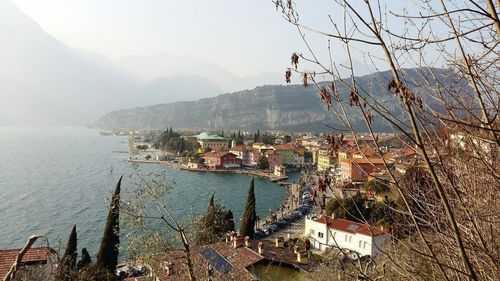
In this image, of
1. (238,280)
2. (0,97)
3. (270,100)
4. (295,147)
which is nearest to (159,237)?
(238,280)

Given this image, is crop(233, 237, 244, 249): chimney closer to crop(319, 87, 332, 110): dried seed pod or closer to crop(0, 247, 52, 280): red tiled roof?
crop(0, 247, 52, 280): red tiled roof

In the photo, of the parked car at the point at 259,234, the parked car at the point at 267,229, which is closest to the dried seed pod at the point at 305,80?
the parked car at the point at 259,234

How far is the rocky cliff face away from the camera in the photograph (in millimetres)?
116938

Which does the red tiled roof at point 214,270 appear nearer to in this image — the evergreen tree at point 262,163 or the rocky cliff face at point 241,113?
the evergreen tree at point 262,163

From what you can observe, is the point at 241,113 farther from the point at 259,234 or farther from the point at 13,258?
the point at 13,258

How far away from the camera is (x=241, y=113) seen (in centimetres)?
12988

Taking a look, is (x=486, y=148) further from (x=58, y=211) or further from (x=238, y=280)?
(x=58, y=211)

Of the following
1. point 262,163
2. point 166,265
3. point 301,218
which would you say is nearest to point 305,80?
point 166,265

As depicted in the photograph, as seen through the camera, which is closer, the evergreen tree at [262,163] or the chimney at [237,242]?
the chimney at [237,242]

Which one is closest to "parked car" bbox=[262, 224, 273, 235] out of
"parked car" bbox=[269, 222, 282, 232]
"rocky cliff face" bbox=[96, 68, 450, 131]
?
"parked car" bbox=[269, 222, 282, 232]

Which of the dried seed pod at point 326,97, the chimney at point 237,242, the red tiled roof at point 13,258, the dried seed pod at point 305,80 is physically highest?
the dried seed pod at point 305,80

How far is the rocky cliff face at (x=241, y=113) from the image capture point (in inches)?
4604

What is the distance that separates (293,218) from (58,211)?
1200cm

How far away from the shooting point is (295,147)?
44.5 m
